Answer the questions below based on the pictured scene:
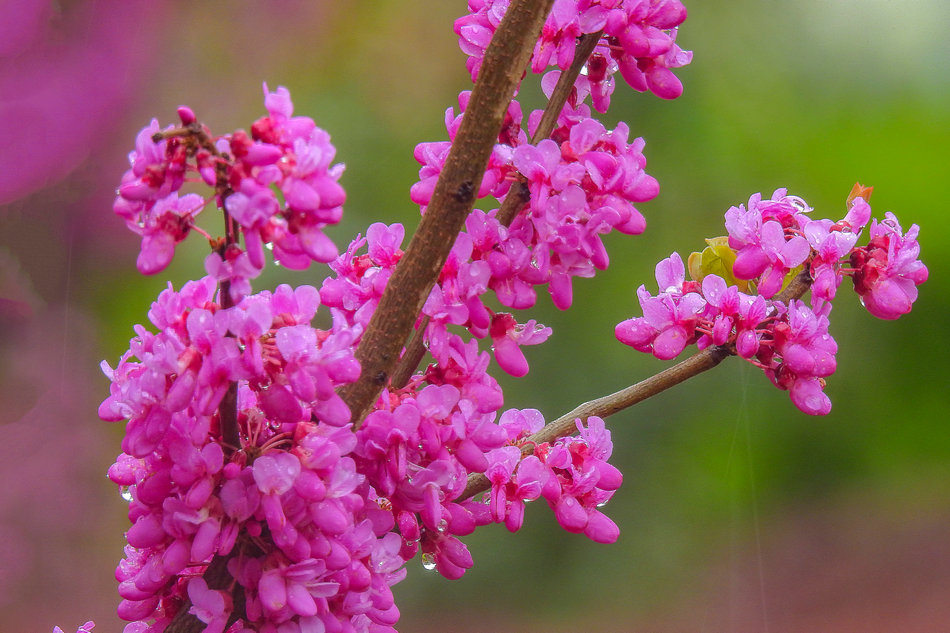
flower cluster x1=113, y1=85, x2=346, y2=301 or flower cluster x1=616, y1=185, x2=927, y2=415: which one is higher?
flower cluster x1=616, y1=185, x2=927, y2=415

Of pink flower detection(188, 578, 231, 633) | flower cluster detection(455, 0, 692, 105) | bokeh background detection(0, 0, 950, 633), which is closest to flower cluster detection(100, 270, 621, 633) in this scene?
pink flower detection(188, 578, 231, 633)

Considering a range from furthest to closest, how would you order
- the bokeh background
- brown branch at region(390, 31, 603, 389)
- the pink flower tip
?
the bokeh background → brown branch at region(390, 31, 603, 389) → the pink flower tip

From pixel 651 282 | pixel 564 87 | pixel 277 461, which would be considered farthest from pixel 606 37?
pixel 651 282

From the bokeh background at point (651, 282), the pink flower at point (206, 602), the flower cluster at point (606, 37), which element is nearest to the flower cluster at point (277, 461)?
the pink flower at point (206, 602)

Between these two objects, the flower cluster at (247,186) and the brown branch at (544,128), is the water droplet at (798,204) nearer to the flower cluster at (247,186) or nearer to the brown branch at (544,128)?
the brown branch at (544,128)

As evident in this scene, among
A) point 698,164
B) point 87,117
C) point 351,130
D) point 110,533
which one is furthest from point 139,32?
point 698,164

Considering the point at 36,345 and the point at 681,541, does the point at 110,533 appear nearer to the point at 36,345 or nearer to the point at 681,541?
the point at 36,345

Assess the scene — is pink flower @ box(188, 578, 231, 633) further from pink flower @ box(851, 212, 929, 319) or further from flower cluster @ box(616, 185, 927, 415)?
pink flower @ box(851, 212, 929, 319)
